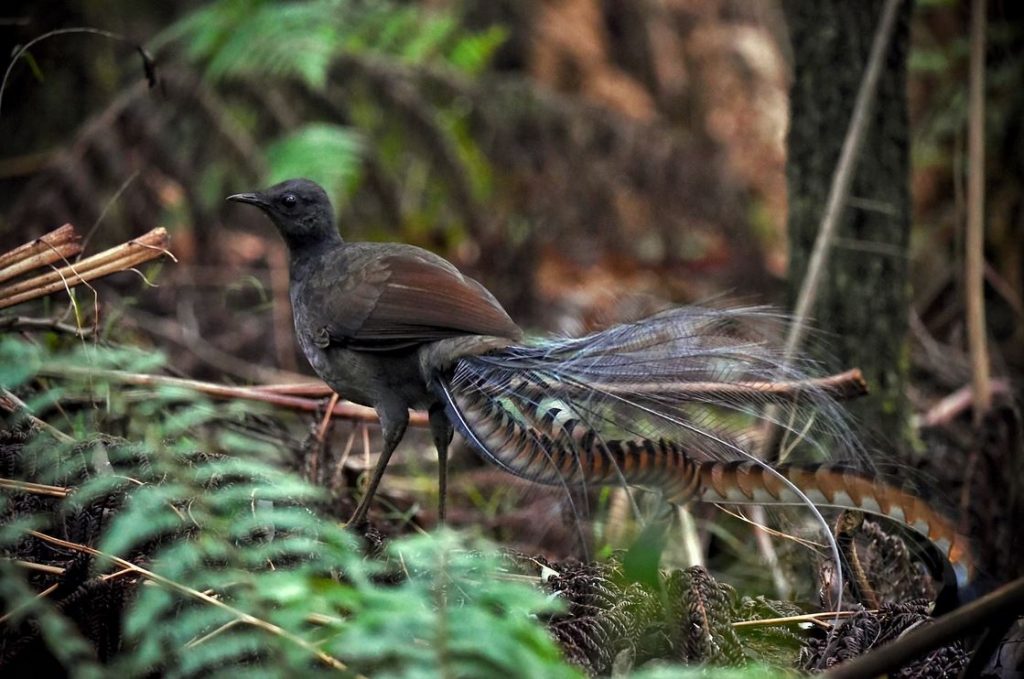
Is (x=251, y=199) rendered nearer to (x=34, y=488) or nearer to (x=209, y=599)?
(x=34, y=488)

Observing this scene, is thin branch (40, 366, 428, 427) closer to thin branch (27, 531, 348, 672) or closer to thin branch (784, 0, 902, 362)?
thin branch (27, 531, 348, 672)

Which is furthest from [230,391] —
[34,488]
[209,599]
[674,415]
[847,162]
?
[847,162]

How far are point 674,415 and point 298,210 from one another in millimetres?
1514

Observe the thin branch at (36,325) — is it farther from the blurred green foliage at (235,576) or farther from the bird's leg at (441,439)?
the bird's leg at (441,439)

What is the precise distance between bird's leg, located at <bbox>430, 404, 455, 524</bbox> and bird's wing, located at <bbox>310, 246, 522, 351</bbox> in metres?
0.25

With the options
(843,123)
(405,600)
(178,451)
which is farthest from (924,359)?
(405,600)

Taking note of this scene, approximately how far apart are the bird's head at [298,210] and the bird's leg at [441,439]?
2.42 feet

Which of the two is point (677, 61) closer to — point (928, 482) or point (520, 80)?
point (520, 80)

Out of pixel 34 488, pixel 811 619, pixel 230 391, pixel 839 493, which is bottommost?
pixel 811 619

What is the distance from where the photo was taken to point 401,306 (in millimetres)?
2984

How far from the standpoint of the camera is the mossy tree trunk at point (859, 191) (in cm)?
380

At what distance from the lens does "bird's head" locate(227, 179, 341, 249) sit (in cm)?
337

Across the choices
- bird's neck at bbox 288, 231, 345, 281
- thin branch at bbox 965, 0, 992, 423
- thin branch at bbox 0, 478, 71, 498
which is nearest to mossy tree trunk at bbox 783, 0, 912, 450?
thin branch at bbox 965, 0, 992, 423

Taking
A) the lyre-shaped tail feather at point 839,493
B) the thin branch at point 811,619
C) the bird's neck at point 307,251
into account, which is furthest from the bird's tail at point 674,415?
the bird's neck at point 307,251
